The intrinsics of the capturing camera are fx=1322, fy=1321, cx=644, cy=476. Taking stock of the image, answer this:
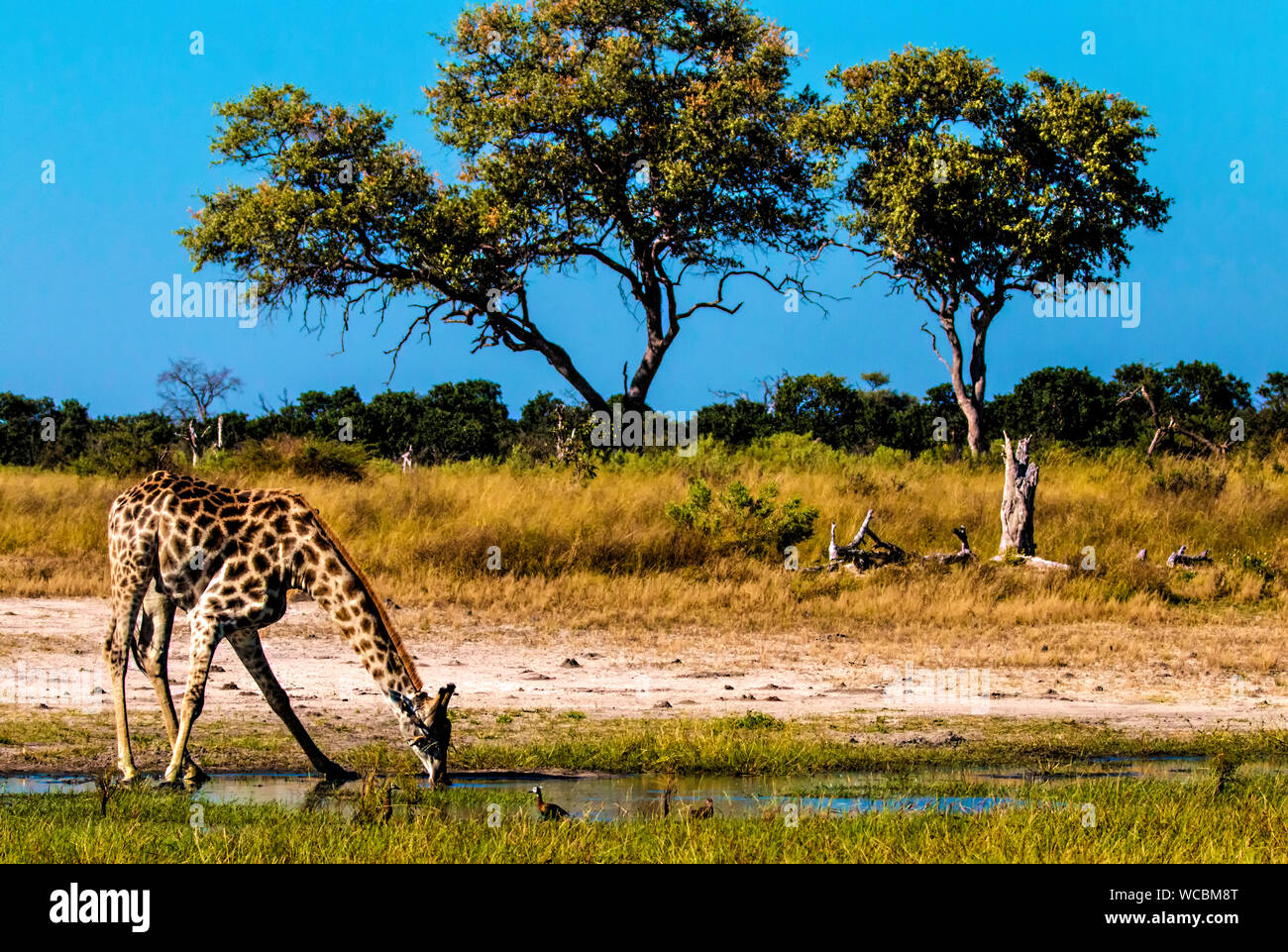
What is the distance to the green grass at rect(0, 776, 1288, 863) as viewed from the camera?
6.50 meters

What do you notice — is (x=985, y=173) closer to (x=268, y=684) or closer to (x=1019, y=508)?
(x=1019, y=508)

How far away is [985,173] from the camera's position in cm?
3394

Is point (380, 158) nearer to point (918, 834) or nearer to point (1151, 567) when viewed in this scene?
point (1151, 567)

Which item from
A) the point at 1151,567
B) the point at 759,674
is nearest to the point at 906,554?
the point at 1151,567

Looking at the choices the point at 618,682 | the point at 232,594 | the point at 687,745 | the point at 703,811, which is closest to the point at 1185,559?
the point at 618,682

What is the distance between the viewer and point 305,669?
42.5 feet

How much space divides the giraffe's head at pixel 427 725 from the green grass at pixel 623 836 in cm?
26

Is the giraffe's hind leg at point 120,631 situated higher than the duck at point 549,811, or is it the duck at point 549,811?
the giraffe's hind leg at point 120,631

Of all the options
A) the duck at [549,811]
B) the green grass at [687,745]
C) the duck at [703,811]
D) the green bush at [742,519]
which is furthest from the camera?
the green bush at [742,519]

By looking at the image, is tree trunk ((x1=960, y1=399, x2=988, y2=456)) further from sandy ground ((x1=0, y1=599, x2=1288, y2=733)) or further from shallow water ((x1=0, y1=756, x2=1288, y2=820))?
shallow water ((x1=0, y1=756, x2=1288, y2=820))

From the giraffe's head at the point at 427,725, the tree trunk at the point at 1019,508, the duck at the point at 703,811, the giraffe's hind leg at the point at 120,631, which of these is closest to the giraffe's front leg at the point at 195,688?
the giraffe's hind leg at the point at 120,631

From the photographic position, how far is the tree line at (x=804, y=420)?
37438 mm

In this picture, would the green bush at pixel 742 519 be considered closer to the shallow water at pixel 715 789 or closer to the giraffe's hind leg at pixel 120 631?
the shallow water at pixel 715 789

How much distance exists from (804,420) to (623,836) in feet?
128
